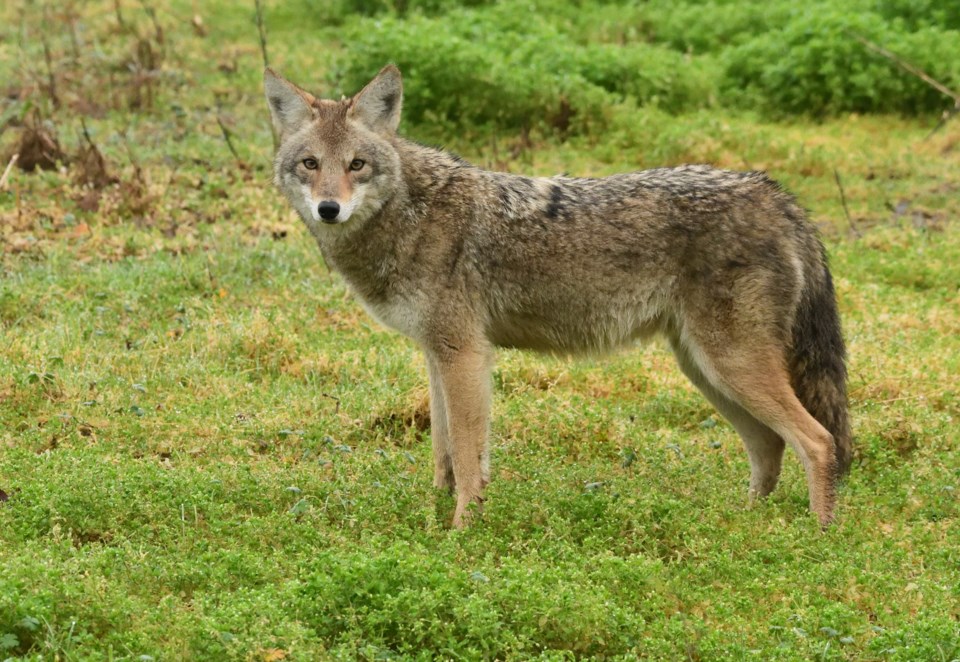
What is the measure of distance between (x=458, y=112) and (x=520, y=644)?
1007 cm

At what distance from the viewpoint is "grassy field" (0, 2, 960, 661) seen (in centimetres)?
528

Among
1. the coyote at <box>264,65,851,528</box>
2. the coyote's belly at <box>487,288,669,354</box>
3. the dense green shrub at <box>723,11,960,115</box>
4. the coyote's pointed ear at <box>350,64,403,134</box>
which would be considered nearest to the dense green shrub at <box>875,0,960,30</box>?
the dense green shrub at <box>723,11,960,115</box>

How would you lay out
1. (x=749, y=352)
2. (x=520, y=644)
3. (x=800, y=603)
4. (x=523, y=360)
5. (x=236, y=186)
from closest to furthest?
(x=520, y=644) → (x=800, y=603) → (x=749, y=352) → (x=523, y=360) → (x=236, y=186)

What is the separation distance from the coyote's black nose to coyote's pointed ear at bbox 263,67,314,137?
69 centimetres

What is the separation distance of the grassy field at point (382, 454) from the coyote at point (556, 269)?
18.0 inches

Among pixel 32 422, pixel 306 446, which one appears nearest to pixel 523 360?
pixel 306 446

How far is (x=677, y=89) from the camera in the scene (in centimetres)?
1529

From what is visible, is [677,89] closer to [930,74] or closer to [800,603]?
[930,74]

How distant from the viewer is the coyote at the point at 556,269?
22.3 ft

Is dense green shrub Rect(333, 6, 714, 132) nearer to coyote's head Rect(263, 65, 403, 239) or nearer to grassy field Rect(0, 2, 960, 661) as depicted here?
grassy field Rect(0, 2, 960, 661)

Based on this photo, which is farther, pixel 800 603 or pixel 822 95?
pixel 822 95

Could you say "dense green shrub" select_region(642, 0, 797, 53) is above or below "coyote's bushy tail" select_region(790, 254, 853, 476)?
below

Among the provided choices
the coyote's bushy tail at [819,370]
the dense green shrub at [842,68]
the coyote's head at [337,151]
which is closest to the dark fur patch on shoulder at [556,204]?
the coyote's head at [337,151]

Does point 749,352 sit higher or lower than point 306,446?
higher
